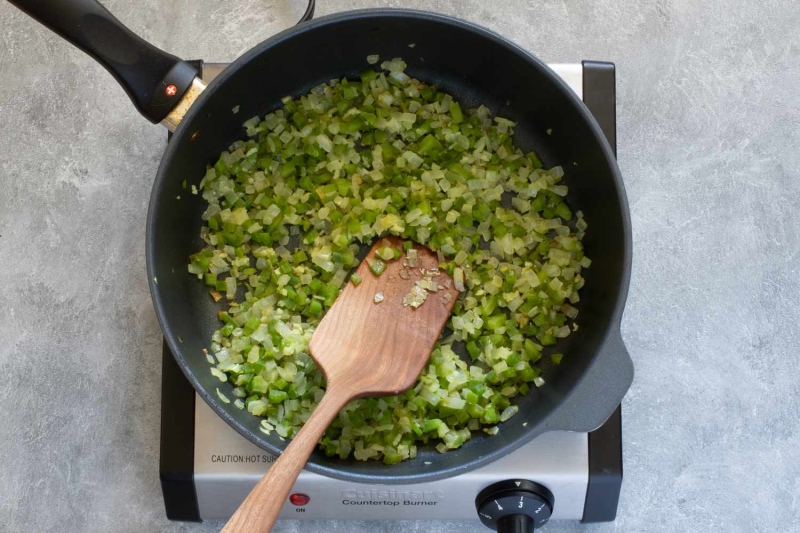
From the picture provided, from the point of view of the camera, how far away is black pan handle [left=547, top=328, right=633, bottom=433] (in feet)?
3.76

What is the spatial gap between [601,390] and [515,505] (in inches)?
8.9

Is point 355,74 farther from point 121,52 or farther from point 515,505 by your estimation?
point 515,505

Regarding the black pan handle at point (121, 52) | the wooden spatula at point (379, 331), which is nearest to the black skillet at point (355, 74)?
the black pan handle at point (121, 52)

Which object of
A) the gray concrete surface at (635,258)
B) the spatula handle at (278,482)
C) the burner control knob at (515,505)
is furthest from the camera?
the gray concrete surface at (635,258)

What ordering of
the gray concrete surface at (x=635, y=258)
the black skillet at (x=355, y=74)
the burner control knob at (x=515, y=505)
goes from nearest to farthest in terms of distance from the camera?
the black skillet at (x=355, y=74)
the burner control knob at (x=515, y=505)
the gray concrete surface at (x=635, y=258)

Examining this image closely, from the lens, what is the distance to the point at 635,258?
1.41m

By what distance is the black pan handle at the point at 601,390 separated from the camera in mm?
1146

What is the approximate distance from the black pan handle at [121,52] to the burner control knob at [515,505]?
0.74 metres

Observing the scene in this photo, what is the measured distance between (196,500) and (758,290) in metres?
1.02

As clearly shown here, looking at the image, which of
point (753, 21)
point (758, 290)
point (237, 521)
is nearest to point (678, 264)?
point (758, 290)

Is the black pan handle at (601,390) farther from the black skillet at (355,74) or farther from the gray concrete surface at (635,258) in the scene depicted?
the gray concrete surface at (635,258)

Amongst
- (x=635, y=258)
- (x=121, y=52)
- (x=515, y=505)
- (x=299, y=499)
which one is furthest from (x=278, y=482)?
(x=635, y=258)

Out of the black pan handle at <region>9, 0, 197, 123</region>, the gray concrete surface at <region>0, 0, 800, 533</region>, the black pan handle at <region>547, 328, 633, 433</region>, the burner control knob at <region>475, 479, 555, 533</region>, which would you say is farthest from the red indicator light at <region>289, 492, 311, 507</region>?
the black pan handle at <region>9, 0, 197, 123</region>

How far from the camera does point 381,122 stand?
134 cm
